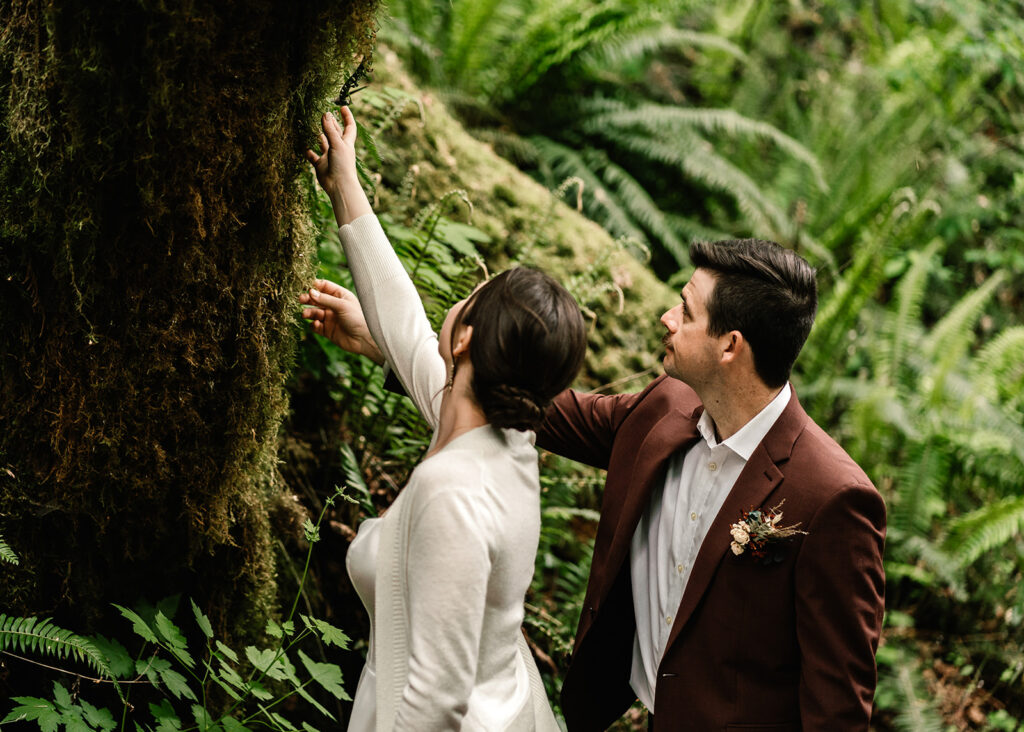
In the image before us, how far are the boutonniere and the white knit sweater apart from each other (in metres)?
0.61

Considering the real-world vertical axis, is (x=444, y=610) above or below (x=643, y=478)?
below

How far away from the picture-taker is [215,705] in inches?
89.5

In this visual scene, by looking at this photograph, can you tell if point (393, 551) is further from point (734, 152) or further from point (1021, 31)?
point (1021, 31)

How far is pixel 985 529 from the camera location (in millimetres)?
4852

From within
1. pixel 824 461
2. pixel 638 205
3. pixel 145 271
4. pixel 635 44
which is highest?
pixel 635 44

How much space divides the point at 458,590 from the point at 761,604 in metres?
0.96

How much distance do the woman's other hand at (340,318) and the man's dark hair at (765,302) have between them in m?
0.92

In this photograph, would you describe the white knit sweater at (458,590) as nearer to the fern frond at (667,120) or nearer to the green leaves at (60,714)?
the green leaves at (60,714)

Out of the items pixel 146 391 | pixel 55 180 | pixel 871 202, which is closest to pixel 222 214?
pixel 55 180

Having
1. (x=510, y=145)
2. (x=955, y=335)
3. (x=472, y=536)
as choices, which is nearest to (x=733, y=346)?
(x=472, y=536)

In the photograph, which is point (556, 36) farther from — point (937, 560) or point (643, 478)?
point (643, 478)

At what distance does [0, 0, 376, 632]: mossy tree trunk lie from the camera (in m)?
1.51

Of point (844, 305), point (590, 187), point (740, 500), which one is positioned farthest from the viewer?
point (590, 187)

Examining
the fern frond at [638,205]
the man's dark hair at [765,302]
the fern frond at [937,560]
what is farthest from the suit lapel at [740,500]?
the fern frond at [638,205]
